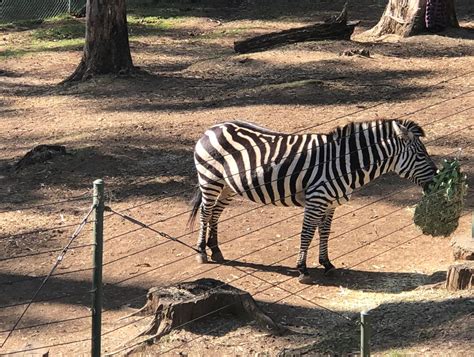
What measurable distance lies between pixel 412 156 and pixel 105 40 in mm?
10117

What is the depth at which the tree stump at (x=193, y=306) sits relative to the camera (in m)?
6.95

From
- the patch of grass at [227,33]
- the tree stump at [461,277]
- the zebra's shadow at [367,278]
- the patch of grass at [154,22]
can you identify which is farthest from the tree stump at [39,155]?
the patch of grass at [154,22]

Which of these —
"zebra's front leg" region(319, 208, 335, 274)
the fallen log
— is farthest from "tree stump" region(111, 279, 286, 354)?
the fallen log

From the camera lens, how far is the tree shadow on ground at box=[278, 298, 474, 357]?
19.7 feet

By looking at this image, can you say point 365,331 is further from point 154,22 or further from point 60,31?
point 154,22

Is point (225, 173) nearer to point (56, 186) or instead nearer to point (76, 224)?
point (76, 224)

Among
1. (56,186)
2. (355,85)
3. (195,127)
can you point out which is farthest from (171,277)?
(355,85)

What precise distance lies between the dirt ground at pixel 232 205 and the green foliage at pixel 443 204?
54cm

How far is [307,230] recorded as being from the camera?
855 centimetres

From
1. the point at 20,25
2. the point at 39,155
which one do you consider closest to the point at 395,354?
the point at 39,155

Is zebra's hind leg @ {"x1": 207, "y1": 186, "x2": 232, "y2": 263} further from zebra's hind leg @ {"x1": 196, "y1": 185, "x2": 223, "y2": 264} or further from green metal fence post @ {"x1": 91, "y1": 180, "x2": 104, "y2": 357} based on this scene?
green metal fence post @ {"x1": 91, "y1": 180, "x2": 104, "y2": 357}

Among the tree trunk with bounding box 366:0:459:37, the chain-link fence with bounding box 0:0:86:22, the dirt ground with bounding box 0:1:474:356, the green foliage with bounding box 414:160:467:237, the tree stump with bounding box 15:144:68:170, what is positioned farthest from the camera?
the chain-link fence with bounding box 0:0:86:22

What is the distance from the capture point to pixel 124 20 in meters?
17.4

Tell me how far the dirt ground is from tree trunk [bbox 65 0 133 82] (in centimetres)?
33
